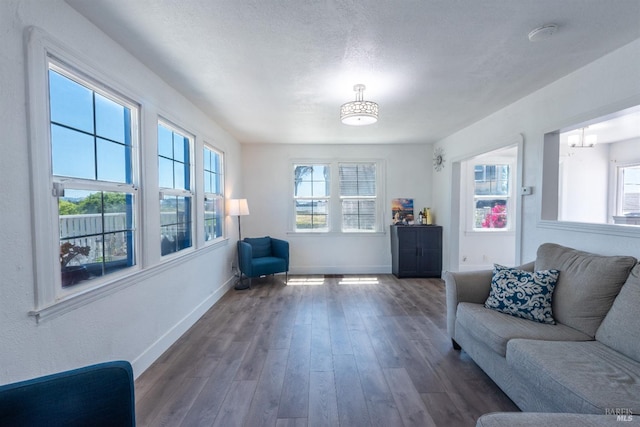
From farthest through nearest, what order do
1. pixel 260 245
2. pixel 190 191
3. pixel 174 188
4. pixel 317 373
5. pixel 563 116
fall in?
pixel 260 245
pixel 190 191
pixel 174 188
pixel 563 116
pixel 317 373

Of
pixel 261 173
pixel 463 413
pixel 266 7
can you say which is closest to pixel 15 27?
pixel 266 7

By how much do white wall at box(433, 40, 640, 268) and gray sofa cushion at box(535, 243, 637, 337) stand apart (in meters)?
0.23

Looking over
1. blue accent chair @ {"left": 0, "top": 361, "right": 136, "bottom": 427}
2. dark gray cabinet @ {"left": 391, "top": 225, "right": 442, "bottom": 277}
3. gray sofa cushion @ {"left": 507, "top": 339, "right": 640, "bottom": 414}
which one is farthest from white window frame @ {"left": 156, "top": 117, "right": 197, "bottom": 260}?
dark gray cabinet @ {"left": 391, "top": 225, "right": 442, "bottom": 277}

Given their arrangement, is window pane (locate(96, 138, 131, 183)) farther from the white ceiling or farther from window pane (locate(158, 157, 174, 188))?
the white ceiling

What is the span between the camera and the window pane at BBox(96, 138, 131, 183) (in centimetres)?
187

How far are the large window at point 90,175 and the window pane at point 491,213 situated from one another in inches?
212

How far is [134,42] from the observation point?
1.93 meters

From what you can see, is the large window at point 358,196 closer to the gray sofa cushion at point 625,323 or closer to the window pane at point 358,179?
the window pane at point 358,179

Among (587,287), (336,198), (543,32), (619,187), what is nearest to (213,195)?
(336,198)

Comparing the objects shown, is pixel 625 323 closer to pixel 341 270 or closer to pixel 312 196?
pixel 341 270

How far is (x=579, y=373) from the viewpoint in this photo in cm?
139

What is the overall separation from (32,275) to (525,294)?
312 cm

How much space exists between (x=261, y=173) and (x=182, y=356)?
3.39m

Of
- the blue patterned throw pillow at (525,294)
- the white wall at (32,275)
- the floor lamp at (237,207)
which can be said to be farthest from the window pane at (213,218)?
the blue patterned throw pillow at (525,294)
